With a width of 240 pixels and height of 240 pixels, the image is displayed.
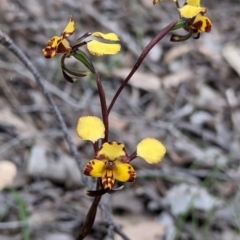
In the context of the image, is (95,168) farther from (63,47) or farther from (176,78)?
(176,78)

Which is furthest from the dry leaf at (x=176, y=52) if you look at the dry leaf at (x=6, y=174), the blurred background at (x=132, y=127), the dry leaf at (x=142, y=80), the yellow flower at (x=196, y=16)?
the yellow flower at (x=196, y=16)

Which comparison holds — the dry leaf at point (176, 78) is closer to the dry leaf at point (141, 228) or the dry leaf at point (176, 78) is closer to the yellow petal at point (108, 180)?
the dry leaf at point (141, 228)

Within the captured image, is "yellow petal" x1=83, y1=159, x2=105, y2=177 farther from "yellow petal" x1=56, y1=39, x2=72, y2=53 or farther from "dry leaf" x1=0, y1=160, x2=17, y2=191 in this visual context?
"dry leaf" x1=0, y1=160, x2=17, y2=191

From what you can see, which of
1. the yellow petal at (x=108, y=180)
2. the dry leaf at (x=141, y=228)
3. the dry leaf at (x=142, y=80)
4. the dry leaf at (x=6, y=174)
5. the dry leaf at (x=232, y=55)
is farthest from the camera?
the dry leaf at (x=232, y=55)

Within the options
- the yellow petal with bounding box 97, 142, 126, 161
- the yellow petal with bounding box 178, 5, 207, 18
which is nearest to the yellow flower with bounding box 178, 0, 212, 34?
the yellow petal with bounding box 178, 5, 207, 18

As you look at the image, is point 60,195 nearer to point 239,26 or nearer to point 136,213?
point 136,213

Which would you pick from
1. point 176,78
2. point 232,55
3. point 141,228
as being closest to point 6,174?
point 141,228
